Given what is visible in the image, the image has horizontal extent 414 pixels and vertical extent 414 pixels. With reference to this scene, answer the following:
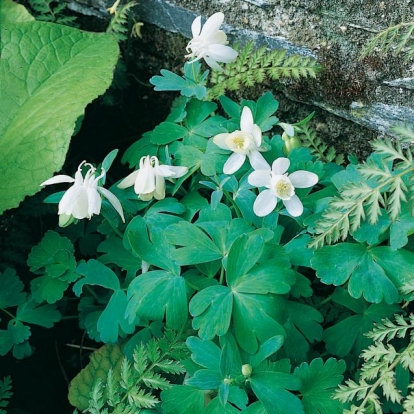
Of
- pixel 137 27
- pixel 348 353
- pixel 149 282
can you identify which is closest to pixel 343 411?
pixel 348 353

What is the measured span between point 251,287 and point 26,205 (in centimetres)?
109

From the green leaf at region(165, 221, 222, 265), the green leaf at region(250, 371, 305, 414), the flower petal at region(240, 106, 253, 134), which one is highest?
the flower petal at region(240, 106, 253, 134)

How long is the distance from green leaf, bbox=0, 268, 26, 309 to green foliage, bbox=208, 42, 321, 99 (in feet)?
2.93

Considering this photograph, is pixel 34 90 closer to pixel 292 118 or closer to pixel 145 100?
pixel 145 100

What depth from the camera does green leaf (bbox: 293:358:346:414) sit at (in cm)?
143

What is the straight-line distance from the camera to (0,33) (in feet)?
6.88

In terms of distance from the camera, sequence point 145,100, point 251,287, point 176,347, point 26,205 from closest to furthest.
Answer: point 251,287, point 176,347, point 26,205, point 145,100

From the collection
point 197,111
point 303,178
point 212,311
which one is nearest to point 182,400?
point 212,311

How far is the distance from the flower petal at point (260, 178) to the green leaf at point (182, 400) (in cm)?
57

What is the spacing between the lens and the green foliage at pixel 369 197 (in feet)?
4.42

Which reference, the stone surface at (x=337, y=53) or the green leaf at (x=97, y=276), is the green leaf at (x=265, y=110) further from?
the green leaf at (x=97, y=276)

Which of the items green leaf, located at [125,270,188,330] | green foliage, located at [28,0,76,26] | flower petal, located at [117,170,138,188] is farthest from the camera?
green foliage, located at [28,0,76,26]

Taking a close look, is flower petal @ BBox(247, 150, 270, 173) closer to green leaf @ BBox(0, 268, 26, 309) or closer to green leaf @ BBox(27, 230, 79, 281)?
green leaf @ BBox(27, 230, 79, 281)

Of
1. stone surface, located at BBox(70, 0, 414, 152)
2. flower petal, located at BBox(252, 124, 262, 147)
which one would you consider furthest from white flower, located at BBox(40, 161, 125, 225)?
stone surface, located at BBox(70, 0, 414, 152)
